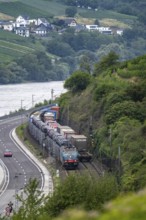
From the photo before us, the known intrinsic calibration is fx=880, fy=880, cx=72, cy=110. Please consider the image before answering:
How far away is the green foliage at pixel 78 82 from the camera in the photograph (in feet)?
147

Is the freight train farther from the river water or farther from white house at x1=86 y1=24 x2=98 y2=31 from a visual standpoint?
white house at x1=86 y1=24 x2=98 y2=31

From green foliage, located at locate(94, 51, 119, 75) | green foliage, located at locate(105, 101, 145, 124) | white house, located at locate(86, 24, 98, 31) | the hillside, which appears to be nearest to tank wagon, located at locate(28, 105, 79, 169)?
the hillside

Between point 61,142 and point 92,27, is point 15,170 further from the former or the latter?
point 92,27

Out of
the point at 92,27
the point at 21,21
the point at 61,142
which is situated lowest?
the point at 92,27

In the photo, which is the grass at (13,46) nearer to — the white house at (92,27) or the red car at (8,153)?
the white house at (92,27)

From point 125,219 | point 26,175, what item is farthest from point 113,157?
point 125,219

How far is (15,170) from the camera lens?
3064 cm

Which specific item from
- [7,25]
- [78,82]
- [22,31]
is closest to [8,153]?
[78,82]

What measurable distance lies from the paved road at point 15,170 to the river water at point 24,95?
1762cm

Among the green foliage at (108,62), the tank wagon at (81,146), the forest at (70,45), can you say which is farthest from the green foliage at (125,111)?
the forest at (70,45)

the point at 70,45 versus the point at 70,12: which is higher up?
the point at 70,12

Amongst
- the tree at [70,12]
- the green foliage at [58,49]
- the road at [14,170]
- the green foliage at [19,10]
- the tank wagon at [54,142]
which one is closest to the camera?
the road at [14,170]

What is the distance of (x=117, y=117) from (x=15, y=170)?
435 centimetres

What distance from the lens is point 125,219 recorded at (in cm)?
220
